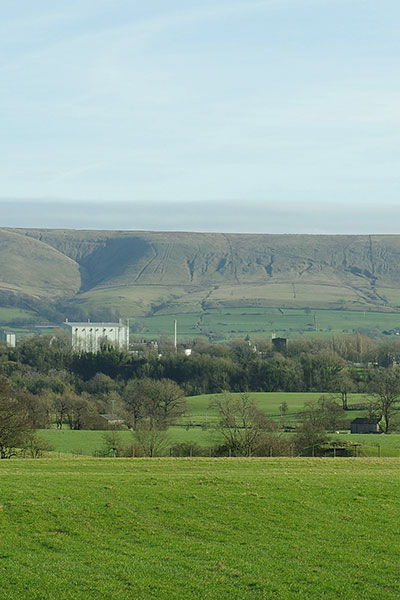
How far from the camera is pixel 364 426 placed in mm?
89500

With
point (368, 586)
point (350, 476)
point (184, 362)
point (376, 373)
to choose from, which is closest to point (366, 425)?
point (376, 373)

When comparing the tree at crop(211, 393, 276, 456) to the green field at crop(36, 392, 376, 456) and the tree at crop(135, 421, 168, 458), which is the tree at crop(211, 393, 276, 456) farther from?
the tree at crop(135, 421, 168, 458)

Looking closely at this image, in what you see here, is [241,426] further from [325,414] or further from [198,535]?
[198,535]

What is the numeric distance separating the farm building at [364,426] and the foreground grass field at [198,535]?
57.0 metres

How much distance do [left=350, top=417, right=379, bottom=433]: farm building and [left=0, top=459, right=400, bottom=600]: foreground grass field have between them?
5703 centimetres

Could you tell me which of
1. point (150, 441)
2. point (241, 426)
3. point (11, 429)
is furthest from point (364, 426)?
point (11, 429)

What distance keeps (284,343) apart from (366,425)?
82561mm

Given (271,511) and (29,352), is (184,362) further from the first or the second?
(271,511)

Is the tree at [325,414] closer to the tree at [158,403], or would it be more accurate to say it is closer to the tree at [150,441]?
the tree at [158,403]

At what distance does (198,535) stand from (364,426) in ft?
230

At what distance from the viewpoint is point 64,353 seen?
142 m

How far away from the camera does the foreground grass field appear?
17453mm

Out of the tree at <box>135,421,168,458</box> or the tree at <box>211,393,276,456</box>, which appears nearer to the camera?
the tree at <box>211,393,276,456</box>

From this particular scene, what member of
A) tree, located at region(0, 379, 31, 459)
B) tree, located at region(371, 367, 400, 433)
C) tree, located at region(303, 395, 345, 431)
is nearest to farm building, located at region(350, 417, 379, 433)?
tree, located at region(303, 395, 345, 431)
